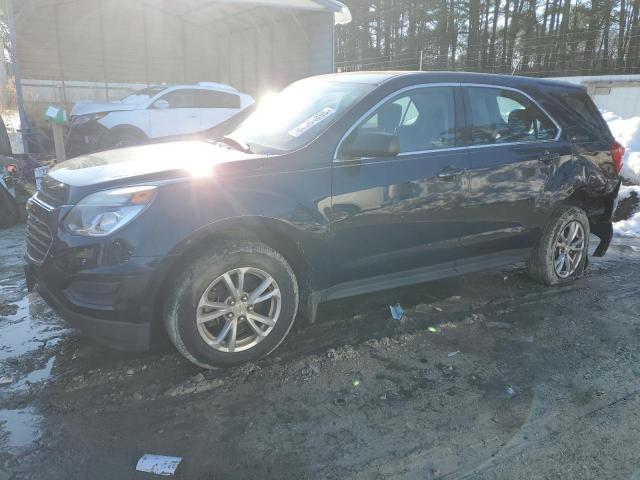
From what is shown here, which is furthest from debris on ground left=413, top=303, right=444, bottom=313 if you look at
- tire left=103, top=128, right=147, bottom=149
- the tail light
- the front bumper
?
tire left=103, top=128, right=147, bottom=149

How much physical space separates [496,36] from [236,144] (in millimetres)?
34966

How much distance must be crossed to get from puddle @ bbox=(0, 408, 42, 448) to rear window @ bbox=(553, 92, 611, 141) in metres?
4.57

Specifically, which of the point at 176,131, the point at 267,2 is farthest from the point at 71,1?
the point at 176,131

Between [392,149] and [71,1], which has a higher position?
[71,1]

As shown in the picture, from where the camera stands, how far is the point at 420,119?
12.5ft

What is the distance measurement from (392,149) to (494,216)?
49.1 inches

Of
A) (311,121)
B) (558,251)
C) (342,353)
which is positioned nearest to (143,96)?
(311,121)

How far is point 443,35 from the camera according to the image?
35375 mm

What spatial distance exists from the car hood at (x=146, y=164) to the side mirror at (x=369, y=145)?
0.59m

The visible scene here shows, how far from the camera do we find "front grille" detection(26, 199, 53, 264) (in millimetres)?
3027

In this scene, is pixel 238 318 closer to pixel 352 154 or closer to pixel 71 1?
pixel 352 154

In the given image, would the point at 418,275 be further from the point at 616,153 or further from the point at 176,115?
the point at 176,115

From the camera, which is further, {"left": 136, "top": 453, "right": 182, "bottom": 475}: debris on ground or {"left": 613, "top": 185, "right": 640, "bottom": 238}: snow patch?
{"left": 613, "top": 185, "right": 640, "bottom": 238}: snow patch

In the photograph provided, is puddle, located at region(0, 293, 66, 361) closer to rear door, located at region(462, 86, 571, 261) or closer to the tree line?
rear door, located at region(462, 86, 571, 261)
